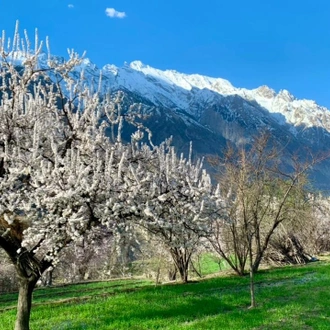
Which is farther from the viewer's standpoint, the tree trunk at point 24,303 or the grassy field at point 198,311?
the grassy field at point 198,311

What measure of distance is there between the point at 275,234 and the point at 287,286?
823 inches

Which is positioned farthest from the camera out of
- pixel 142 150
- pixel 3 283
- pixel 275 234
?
pixel 3 283

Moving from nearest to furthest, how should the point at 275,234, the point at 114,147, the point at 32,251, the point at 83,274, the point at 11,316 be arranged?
the point at 32,251 < the point at 114,147 < the point at 11,316 < the point at 275,234 < the point at 83,274

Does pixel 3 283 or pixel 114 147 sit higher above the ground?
pixel 114 147

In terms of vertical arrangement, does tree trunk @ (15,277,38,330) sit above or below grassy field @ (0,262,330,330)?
above

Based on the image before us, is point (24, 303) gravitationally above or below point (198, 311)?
above

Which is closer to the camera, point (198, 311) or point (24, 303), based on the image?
point (24, 303)

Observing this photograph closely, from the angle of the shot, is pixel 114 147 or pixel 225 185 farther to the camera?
pixel 225 185

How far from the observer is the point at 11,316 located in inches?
616

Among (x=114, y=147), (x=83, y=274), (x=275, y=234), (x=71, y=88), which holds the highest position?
(x=71, y=88)

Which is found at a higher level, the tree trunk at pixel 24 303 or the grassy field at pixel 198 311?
the tree trunk at pixel 24 303

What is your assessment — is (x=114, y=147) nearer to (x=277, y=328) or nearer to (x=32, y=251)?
(x=32, y=251)

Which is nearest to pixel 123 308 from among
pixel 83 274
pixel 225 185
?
pixel 225 185

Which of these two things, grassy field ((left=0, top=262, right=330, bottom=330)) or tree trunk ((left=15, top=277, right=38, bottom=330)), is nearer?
tree trunk ((left=15, top=277, right=38, bottom=330))
